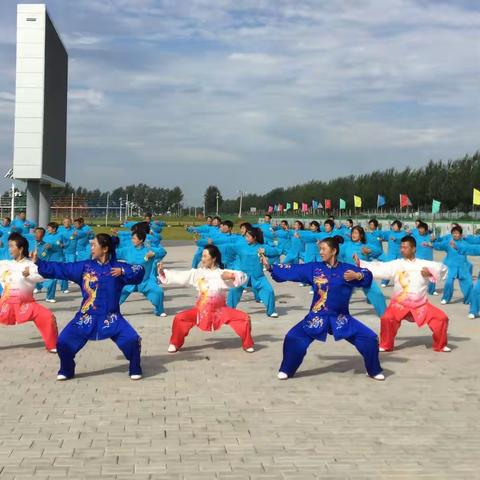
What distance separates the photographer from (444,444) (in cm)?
467

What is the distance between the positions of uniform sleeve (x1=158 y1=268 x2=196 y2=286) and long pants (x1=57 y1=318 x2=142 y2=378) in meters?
1.15

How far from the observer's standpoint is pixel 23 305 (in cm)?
767

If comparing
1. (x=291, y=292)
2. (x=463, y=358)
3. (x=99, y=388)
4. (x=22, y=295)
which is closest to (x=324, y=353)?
(x=463, y=358)

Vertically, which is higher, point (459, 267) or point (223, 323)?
point (459, 267)

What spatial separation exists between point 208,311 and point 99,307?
4.87ft

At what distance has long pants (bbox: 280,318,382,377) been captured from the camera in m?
6.55

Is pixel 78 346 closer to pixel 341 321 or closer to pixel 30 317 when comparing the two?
pixel 30 317

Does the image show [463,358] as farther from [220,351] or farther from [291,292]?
[291,292]

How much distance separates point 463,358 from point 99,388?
13.4 ft

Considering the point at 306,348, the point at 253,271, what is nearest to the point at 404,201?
the point at 253,271

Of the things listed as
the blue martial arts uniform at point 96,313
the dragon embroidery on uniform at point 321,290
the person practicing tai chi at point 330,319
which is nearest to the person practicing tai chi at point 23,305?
the blue martial arts uniform at point 96,313

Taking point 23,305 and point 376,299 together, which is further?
point 376,299

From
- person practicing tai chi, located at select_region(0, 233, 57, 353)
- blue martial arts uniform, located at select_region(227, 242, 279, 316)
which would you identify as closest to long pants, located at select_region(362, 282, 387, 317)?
blue martial arts uniform, located at select_region(227, 242, 279, 316)

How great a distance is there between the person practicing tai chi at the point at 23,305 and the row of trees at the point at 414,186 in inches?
2224
